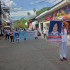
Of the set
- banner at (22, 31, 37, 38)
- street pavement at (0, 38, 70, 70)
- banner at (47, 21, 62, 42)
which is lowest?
street pavement at (0, 38, 70, 70)

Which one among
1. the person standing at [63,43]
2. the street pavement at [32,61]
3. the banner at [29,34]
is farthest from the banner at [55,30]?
the banner at [29,34]

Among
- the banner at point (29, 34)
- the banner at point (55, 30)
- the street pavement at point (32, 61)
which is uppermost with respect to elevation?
the banner at point (55, 30)

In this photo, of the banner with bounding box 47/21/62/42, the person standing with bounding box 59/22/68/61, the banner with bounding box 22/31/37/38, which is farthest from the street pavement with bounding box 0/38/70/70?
the banner with bounding box 22/31/37/38

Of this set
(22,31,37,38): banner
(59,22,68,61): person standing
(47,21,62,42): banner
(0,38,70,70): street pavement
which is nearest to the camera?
(0,38,70,70): street pavement

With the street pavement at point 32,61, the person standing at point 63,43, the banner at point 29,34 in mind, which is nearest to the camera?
the street pavement at point 32,61

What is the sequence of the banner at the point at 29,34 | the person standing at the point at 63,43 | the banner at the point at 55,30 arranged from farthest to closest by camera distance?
the banner at the point at 29,34
the banner at the point at 55,30
the person standing at the point at 63,43

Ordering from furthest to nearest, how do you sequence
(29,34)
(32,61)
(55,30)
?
(29,34) < (55,30) < (32,61)

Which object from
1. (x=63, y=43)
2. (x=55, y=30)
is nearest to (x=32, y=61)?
(x=63, y=43)

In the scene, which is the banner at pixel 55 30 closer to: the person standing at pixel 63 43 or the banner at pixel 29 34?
the person standing at pixel 63 43

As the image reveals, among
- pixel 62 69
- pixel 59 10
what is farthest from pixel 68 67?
pixel 59 10

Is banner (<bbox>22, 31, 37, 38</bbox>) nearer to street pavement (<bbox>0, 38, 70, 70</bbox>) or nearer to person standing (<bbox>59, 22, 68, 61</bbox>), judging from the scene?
street pavement (<bbox>0, 38, 70, 70</bbox>)

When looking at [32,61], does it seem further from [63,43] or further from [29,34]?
[29,34]

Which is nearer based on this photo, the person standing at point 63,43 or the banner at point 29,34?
the person standing at point 63,43

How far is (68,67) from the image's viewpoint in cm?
469
